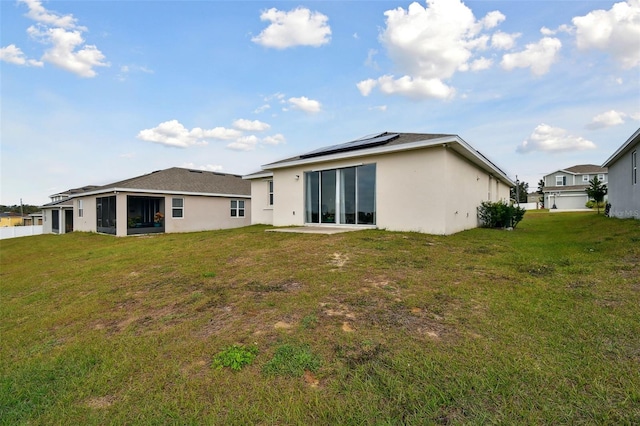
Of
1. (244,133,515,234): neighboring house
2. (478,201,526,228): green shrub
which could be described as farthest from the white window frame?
(478,201,526,228): green shrub

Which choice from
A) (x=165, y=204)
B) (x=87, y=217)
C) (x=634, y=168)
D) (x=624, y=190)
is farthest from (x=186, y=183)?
(x=624, y=190)

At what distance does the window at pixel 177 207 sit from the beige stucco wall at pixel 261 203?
5.22 meters

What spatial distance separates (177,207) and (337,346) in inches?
747

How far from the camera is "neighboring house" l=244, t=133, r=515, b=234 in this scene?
9.63 metres

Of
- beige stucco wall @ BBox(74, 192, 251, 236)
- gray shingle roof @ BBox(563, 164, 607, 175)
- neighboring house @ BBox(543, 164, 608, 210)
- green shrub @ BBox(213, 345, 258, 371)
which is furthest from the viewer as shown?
gray shingle roof @ BBox(563, 164, 607, 175)

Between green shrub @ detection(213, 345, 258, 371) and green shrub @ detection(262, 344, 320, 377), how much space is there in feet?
0.68

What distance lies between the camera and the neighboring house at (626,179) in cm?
1156

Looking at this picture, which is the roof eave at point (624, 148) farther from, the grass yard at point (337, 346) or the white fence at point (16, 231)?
the white fence at point (16, 231)

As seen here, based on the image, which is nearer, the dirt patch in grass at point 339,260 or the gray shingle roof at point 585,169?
the dirt patch in grass at point 339,260

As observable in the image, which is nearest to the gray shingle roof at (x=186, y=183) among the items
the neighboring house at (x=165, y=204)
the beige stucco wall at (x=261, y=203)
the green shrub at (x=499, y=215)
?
the neighboring house at (x=165, y=204)

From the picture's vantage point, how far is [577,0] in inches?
380

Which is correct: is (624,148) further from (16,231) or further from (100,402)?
(16,231)

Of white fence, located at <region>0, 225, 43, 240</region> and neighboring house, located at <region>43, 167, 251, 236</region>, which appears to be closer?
neighboring house, located at <region>43, 167, 251, 236</region>

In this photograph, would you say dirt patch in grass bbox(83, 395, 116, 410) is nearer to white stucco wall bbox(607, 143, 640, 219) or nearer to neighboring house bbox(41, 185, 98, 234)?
white stucco wall bbox(607, 143, 640, 219)
